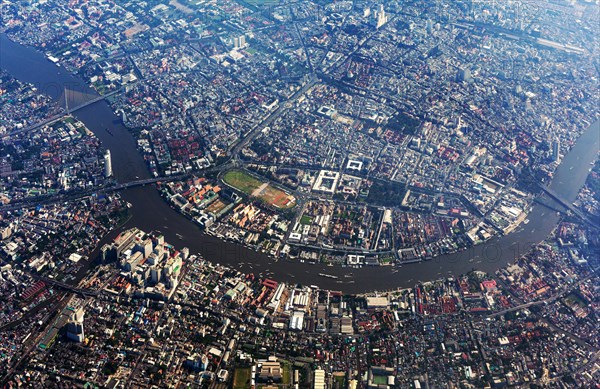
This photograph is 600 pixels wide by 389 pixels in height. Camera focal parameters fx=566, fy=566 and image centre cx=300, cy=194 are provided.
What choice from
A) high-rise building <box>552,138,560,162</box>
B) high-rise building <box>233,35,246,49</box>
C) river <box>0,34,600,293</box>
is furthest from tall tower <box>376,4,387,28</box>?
river <box>0,34,600,293</box>

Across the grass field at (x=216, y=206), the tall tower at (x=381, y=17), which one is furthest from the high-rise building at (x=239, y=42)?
the grass field at (x=216, y=206)

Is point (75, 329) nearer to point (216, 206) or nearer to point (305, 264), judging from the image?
point (216, 206)

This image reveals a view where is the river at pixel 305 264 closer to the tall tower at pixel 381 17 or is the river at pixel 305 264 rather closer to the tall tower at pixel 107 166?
the tall tower at pixel 107 166

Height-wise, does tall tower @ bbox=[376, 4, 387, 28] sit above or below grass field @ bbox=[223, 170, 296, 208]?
above

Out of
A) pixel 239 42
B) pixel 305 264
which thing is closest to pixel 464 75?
pixel 239 42

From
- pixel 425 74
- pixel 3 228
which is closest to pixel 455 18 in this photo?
pixel 425 74

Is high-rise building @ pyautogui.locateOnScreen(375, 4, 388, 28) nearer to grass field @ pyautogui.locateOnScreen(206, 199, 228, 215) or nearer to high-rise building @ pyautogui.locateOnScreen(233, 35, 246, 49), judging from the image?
high-rise building @ pyautogui.locateOnScreen(233, 35, 246, 49)
